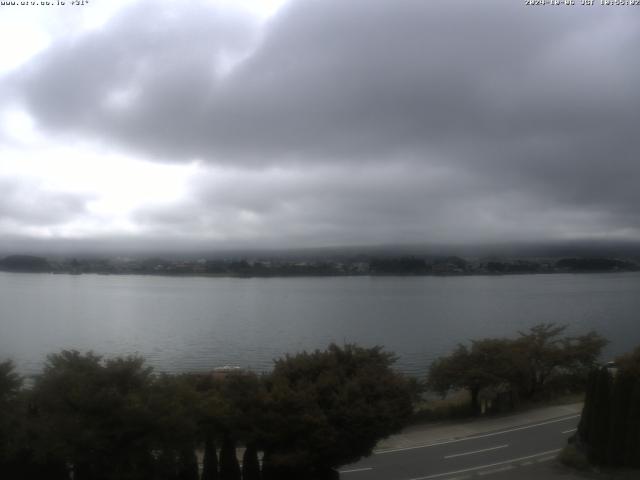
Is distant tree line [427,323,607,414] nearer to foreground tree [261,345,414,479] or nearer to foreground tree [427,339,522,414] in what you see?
foreground tree [427,339,522,414]

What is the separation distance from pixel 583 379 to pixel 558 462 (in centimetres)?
1857

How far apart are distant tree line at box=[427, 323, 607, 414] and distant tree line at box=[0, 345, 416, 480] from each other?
14.0 metres

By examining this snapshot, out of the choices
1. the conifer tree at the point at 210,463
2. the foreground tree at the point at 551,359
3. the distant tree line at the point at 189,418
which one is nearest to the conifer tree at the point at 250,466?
the distant tree line at the point at 189,418

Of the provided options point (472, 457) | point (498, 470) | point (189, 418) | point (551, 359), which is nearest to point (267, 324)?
point (551, 359)

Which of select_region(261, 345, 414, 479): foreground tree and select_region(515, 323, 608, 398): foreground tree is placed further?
select_region(515, 323, 608, 398): foreground tree

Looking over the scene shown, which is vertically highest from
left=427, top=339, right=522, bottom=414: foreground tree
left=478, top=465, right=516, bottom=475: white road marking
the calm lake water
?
left=427, top=339, right=522, bottom=414: foreground tree

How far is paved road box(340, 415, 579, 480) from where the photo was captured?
1894 cm

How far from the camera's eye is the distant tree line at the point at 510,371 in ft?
100

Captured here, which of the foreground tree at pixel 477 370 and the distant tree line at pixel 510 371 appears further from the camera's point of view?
the distant tree line at pixel 510 371

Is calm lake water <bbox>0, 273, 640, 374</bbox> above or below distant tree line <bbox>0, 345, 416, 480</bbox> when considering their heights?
below

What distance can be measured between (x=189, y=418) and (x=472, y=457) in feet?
35.0

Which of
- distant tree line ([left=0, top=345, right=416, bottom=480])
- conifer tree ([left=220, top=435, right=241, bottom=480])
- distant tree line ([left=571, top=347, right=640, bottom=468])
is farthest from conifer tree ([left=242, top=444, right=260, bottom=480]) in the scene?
distant tree line ([left=571, top=347, right=640, bottom=468])

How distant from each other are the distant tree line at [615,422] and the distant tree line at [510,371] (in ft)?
35.5

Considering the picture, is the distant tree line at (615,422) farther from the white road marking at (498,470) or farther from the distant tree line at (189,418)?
the distant tree line at (189,418)
